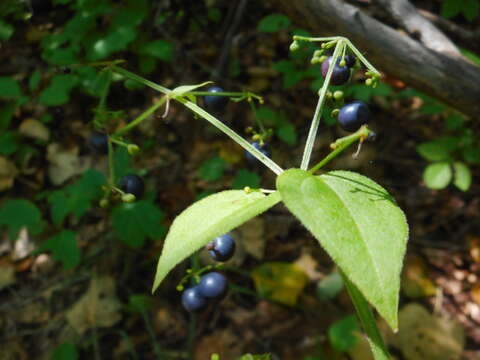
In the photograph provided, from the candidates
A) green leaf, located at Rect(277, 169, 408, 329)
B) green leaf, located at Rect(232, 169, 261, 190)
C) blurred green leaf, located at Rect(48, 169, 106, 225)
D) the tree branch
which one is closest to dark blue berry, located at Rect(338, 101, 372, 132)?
green leaf, located at Rect(277, 169, 408, 329)

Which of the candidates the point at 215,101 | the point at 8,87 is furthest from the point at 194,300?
the point at 8,87

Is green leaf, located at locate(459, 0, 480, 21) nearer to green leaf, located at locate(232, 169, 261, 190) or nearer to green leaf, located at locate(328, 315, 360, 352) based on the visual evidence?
green leaf, located at locate(232, 169, 261, 190)

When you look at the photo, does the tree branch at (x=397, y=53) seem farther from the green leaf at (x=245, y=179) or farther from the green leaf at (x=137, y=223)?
the green leaf at (x=137, y=223)

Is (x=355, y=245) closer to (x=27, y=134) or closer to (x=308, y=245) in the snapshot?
(x=308, y=245)

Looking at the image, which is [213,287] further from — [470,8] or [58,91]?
[470,8]

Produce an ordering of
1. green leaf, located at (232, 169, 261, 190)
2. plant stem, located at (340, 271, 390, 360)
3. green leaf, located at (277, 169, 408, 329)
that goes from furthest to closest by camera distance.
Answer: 1. green leaf, located at (232, 169, 261, 190)
2. plant stem, located at (340, 271, 390, 360)
3. green leaf, located at (277, 169, 408, 329)

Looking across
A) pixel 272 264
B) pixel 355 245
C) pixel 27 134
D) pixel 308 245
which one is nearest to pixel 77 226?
pixel 27 134
